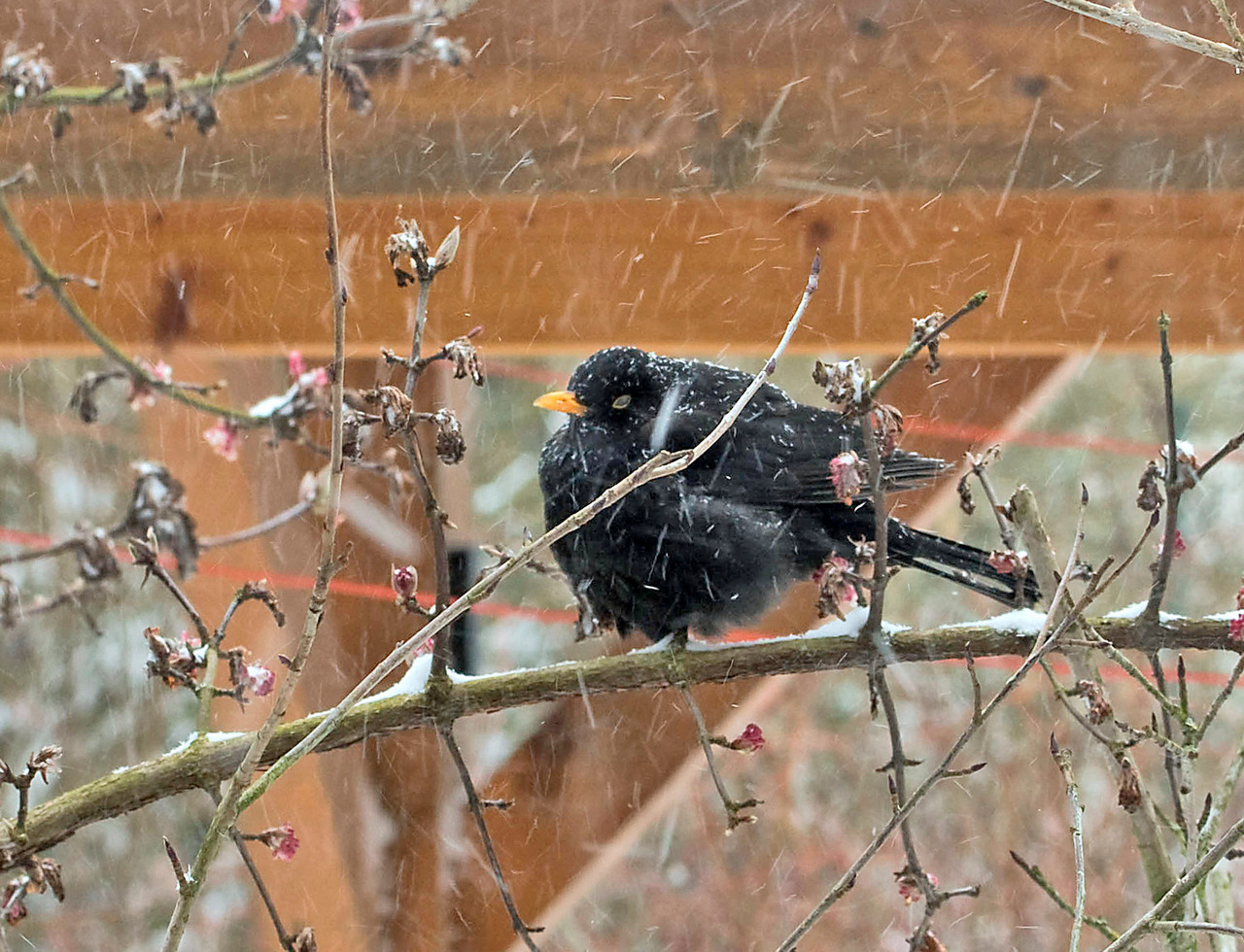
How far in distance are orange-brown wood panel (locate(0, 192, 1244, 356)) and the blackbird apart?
0.15 m

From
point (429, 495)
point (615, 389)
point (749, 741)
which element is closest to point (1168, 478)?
point (749, 741)

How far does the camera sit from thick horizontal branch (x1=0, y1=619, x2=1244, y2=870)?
0.95 m

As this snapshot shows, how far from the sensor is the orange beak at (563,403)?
130 cm

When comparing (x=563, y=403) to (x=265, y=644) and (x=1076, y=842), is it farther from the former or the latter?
(x=1076, y=842)

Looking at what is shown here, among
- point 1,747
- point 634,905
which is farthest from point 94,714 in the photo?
point 634,905

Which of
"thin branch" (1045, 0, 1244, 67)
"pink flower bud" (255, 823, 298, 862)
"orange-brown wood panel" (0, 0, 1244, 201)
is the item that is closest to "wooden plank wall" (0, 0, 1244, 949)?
"orange-brown wood panel" (0, 0, 1244, 201)

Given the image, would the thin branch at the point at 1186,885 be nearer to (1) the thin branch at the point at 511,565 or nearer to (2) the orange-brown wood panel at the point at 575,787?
(1) the thin branch at the point at 511,565

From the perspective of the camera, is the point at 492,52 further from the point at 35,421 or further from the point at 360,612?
the point at 35,421

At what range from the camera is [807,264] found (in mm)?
1156

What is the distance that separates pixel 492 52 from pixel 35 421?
58.0 inches

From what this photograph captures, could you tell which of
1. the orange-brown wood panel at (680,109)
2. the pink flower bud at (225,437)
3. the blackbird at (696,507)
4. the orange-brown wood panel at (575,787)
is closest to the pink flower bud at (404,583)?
the pink flower bud at (225,437)

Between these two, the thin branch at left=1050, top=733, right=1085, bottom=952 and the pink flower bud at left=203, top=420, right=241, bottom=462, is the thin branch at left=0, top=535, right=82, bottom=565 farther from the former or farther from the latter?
the thin branch at left=1050, top=733, right=1085, bottom=952

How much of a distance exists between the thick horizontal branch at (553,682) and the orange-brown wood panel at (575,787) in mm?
352

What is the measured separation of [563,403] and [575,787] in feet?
1.61
